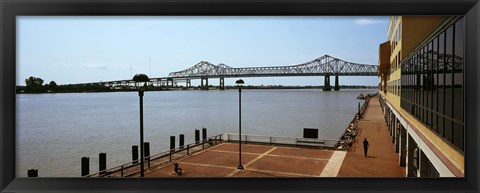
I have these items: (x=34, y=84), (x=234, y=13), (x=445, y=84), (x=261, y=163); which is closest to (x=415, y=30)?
(x=261, y=163)

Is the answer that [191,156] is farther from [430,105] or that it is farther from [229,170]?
[430,105]

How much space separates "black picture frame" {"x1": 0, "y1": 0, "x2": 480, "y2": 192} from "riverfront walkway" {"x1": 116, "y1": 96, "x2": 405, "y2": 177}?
9368mm

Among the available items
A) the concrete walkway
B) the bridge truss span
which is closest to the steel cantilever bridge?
the bridge truss span

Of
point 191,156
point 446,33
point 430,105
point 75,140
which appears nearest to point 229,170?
point 191,156

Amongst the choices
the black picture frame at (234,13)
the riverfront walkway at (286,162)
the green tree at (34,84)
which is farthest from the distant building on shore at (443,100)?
the green tree at (34,84)

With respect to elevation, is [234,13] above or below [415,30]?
below

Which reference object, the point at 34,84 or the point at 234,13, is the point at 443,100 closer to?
the point at 234,13

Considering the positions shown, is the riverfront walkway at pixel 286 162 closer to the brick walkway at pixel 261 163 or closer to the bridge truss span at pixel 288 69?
the brick walkway at pixel 261 163

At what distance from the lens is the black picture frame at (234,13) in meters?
2.86

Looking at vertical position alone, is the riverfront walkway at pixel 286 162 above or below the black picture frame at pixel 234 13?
below

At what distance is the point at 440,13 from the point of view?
294cm

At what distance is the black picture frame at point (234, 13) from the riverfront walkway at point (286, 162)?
369 inches

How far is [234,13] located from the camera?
9.58ft

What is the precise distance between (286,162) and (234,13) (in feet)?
40.8
